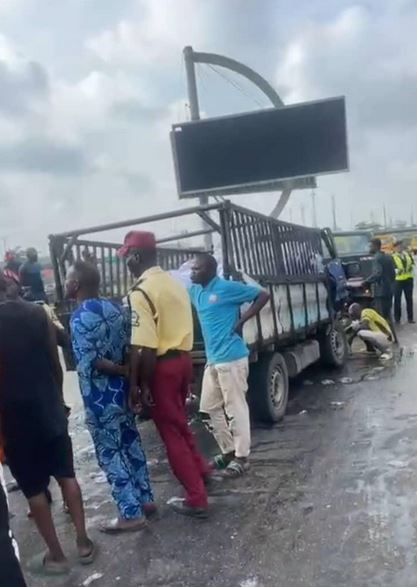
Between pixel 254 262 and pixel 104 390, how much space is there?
10.5ft

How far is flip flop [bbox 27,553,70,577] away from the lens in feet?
12.6

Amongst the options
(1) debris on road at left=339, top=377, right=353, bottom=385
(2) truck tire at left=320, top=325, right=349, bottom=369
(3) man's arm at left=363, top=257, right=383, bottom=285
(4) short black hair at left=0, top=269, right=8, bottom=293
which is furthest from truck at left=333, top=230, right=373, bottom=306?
(4) short black hair at left=0, top=269, right=8, bottom=293

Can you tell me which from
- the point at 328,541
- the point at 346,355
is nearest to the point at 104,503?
the point at 328,541

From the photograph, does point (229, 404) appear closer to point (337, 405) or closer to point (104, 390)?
point (104, 390)

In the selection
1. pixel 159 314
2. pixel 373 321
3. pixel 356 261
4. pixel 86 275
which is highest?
pixel 86 275

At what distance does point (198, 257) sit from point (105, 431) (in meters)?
1.65

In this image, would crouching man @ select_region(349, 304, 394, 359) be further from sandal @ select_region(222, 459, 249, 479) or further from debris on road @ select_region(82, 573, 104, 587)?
debris on road @ select_region(82, 573, 104, 587)

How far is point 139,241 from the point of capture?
4426 millimetres

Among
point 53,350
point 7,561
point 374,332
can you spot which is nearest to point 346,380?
point 374,332

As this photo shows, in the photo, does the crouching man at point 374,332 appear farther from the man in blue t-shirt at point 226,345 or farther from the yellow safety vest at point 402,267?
the man in blue t-shirt at point 226,345

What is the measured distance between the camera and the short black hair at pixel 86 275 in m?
4.23

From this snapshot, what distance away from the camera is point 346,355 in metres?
10.6

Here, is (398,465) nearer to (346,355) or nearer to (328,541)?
(328,541)

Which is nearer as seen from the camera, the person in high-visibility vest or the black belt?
the black belt
